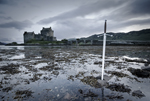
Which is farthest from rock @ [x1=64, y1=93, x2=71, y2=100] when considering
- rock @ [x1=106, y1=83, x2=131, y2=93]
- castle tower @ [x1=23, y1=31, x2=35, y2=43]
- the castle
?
castle tower @ [x1=23, y1=31, x2=35, y2=43]

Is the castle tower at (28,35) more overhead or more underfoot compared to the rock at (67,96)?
more overhead

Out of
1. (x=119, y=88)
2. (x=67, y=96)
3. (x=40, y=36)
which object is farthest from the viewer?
(x=40, y=36)

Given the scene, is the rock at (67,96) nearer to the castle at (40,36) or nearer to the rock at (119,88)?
the rock at (119,88)

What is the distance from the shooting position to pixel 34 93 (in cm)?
517

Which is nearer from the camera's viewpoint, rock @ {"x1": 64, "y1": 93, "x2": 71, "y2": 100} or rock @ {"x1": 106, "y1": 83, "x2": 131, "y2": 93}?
rock @ {"x1": 64, "y1": 93, "x2": 71, "y2": 100}

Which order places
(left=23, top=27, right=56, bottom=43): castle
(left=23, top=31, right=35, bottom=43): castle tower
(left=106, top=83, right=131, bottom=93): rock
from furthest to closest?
(left=23, top=31, right=35, bottom=43): castle tower < (left=23, top=27, right=56, bottom=43): castle < (left=106, top=83, right=131, bottom=93): rock

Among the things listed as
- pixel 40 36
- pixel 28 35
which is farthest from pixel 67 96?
pixel 28 35

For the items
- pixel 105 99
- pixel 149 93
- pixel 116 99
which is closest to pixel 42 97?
pixel 105 99

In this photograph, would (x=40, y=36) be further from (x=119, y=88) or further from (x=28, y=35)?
(x=119, y=88)

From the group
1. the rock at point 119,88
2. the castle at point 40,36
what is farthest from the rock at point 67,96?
the castle at point 40,36

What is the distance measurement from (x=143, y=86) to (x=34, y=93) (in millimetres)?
7607

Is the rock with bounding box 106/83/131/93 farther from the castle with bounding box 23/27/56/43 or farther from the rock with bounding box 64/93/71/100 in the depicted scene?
the castle with bounding box 23/27/56/43

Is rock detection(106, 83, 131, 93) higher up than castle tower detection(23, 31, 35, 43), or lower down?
lower down

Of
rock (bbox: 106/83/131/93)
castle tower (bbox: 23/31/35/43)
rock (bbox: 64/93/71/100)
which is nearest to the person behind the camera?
rock (bbox: 64/93/71/100)
